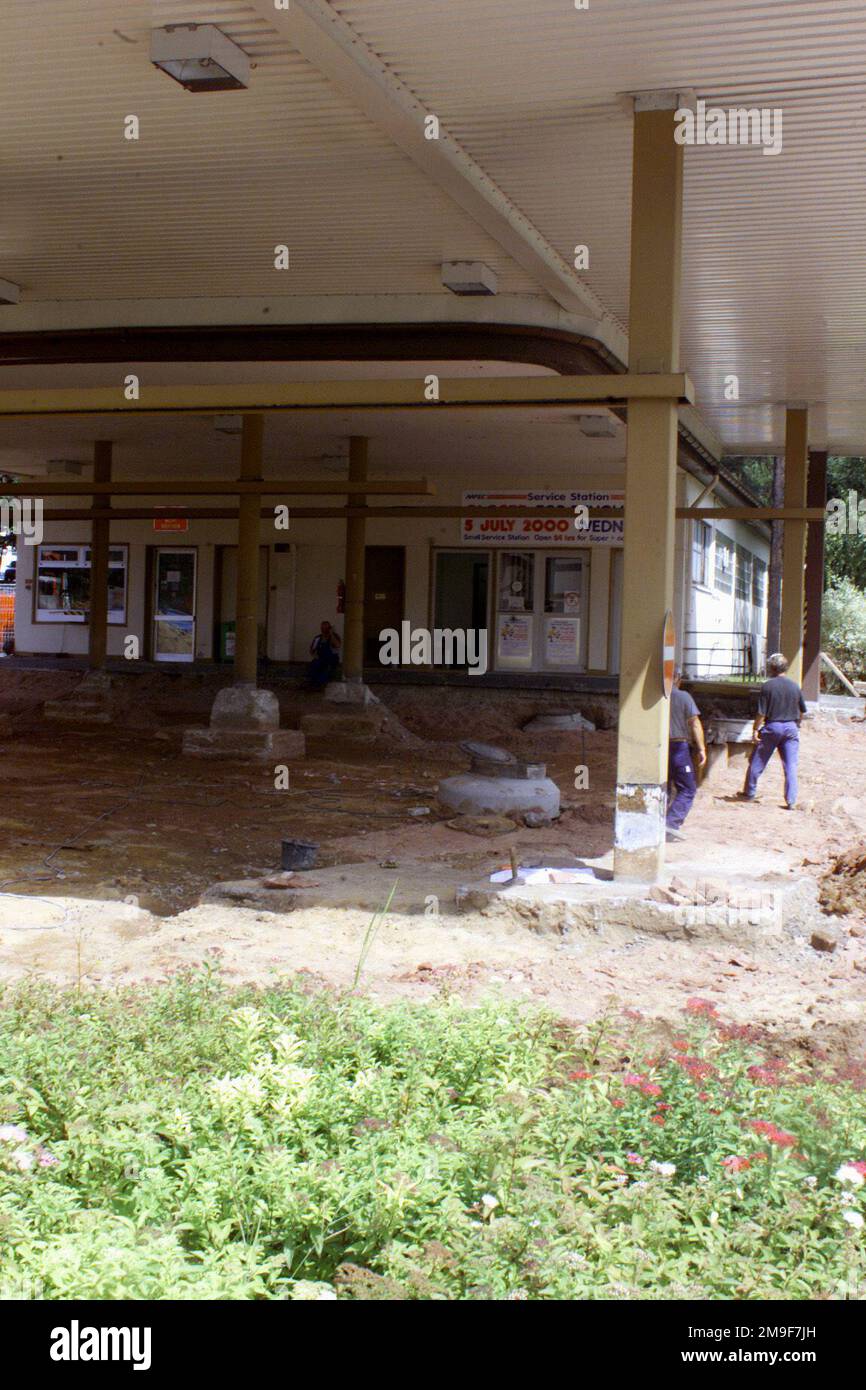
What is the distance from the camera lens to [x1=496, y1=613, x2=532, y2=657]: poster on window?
24562 mm

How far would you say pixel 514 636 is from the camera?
24609mm

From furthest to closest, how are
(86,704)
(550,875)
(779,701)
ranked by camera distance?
(86,704), (779,701), (550,875)

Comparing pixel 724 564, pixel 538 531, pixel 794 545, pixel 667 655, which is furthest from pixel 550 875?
pixel 724 564

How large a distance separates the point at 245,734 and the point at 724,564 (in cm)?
1674

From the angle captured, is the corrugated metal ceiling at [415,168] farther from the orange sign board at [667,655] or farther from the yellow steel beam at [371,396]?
the orange sign board at [667,655]

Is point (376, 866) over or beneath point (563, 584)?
beneath

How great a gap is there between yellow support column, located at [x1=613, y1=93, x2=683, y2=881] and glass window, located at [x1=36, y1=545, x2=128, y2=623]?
22148 millimetres

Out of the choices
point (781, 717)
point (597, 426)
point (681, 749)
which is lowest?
point (681, 749)

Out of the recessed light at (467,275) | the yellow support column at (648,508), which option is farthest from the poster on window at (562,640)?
the yellow support column at (648,508)

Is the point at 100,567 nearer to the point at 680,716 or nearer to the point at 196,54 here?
the point at 680,716

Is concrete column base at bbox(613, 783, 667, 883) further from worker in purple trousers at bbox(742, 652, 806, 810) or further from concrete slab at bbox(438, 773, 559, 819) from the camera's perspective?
worker in purple trousers at bbox(742, 652, 806, 810)

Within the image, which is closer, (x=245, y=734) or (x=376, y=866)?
(x=376, y=866)

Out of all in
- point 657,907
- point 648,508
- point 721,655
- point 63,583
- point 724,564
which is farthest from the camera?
point 724,564

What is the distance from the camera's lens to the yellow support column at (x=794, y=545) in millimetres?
18312
